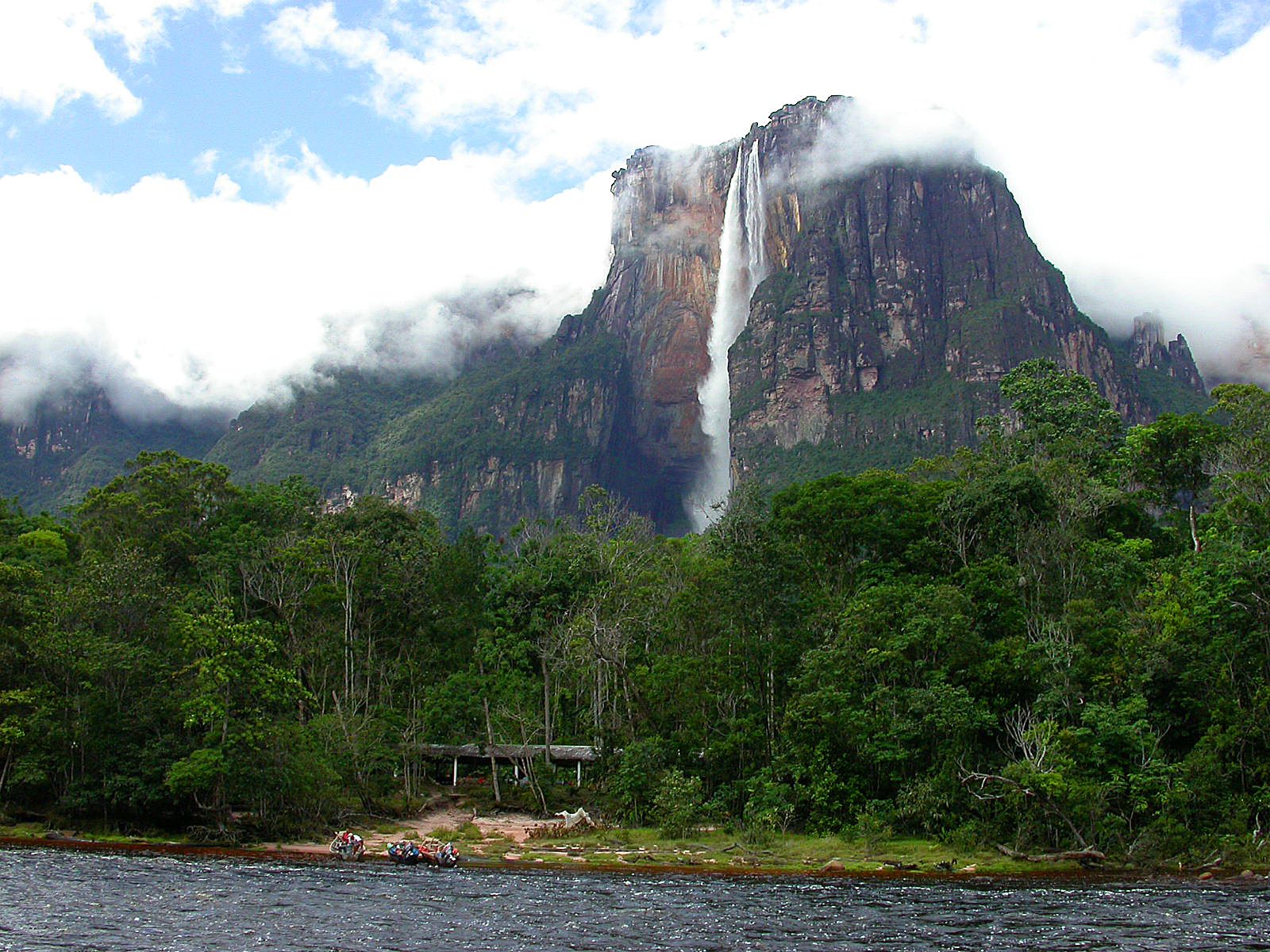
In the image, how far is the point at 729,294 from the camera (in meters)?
170

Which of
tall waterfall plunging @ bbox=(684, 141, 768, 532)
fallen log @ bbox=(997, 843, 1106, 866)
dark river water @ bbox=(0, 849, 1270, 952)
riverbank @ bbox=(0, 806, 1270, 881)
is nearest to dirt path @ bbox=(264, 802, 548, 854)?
riverbank @ bbox=(0, 806, 1270, 881)

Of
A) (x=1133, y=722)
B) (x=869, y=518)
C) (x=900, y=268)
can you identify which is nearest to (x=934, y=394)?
(x=900, y=268)

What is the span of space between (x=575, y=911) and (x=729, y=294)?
14911cm

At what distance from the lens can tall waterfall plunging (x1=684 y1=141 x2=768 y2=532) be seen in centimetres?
16412

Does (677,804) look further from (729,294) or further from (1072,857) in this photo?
(729,294)

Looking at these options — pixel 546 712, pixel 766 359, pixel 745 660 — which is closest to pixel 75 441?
pixel 766 359

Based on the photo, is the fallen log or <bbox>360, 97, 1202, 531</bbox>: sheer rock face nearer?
the fallen log

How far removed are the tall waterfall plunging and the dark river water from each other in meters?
132

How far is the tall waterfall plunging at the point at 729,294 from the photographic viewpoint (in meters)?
164

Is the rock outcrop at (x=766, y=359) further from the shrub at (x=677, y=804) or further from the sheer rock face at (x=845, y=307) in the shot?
the shrub at (x=677, y=804)

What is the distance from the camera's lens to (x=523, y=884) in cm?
2986

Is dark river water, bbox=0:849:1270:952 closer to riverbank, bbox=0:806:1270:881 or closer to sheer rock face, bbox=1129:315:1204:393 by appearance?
riverbank, bbox=0:806:1270:881

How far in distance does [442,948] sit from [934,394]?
128m

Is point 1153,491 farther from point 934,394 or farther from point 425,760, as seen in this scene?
point 934,394
